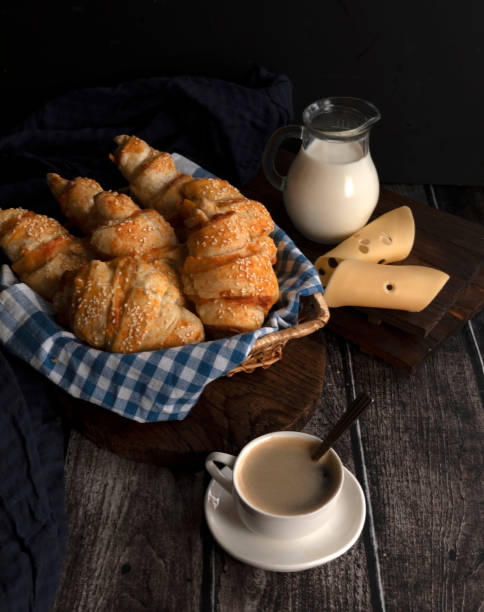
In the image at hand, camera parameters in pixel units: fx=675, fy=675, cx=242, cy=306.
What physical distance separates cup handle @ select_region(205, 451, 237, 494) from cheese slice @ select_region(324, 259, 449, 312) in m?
0.46

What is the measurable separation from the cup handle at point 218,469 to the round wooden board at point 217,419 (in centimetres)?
9

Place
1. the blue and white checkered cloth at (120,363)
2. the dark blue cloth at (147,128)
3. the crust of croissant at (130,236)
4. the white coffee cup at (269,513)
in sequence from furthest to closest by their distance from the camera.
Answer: the dark blue cloth at (147,128) < the crust of croissant at (130,236) < the blue and white checkered cloth at (120,363) < the white coffee cup at (269,513)

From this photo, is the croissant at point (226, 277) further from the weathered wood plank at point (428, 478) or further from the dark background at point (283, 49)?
the dark background at point (283, 49)

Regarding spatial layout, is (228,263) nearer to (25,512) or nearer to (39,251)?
(39,251)

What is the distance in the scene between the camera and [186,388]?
1.14 m

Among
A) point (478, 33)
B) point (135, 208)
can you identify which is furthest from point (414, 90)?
point (135, 208)

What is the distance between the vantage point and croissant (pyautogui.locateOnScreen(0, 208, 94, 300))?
128 cm

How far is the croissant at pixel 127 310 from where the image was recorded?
115cm

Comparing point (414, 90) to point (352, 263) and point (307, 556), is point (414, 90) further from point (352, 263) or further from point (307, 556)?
point (307, 556)

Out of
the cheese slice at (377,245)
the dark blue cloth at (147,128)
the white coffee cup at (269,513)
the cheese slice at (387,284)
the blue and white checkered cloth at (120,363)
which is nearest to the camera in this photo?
the white coffee cup at (269,513)

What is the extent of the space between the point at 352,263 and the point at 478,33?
2.71 feet

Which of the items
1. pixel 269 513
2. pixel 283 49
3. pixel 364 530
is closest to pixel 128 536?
pixel 269 513

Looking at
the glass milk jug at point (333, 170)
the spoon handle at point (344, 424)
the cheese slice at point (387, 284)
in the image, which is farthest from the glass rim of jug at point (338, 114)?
the spoon handle at point (344, 424)

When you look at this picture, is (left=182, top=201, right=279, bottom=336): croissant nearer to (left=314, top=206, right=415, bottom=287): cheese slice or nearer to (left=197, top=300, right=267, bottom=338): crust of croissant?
(left=197, top=300, right=267, bottom=338): crust of croissant
